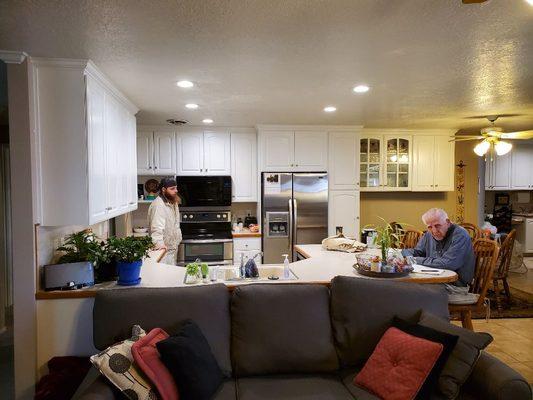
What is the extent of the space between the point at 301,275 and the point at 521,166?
21.4 feet

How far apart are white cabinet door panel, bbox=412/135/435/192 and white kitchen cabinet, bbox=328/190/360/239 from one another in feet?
3.81

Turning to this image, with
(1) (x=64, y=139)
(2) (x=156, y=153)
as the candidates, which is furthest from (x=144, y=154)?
(1) (x=64, y=139)

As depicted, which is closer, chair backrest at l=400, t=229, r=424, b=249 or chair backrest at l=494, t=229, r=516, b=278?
chair backrest at l=494, t=229, r=516, b=278

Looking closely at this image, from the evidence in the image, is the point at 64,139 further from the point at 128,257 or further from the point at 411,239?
the point at 411,239

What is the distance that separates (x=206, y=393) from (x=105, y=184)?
1.81 metres

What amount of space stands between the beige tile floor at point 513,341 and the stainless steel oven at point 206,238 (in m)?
2.92

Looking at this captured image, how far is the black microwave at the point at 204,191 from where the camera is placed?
16.7 feet

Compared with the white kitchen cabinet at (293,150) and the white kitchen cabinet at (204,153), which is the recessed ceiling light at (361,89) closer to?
the white kitchen cabinet at (293,150)

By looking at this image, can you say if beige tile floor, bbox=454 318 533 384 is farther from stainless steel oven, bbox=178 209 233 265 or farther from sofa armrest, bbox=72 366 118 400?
sofa armrest, bbox=72 366 118 400

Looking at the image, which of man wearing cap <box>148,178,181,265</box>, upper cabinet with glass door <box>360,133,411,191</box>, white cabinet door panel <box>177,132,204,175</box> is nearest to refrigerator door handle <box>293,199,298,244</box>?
upper cabinet with glass door <box>360,133,411,191</box>

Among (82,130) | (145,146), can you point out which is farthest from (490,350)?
A: (145,146)

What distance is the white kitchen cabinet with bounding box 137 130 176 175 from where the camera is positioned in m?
5.00

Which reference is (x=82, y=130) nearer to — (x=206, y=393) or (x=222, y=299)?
(x=222, y=299)

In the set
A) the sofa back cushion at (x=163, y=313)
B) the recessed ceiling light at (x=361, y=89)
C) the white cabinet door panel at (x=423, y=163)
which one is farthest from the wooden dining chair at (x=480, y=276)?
the white cabinet door panel at (x=423, y=163)
